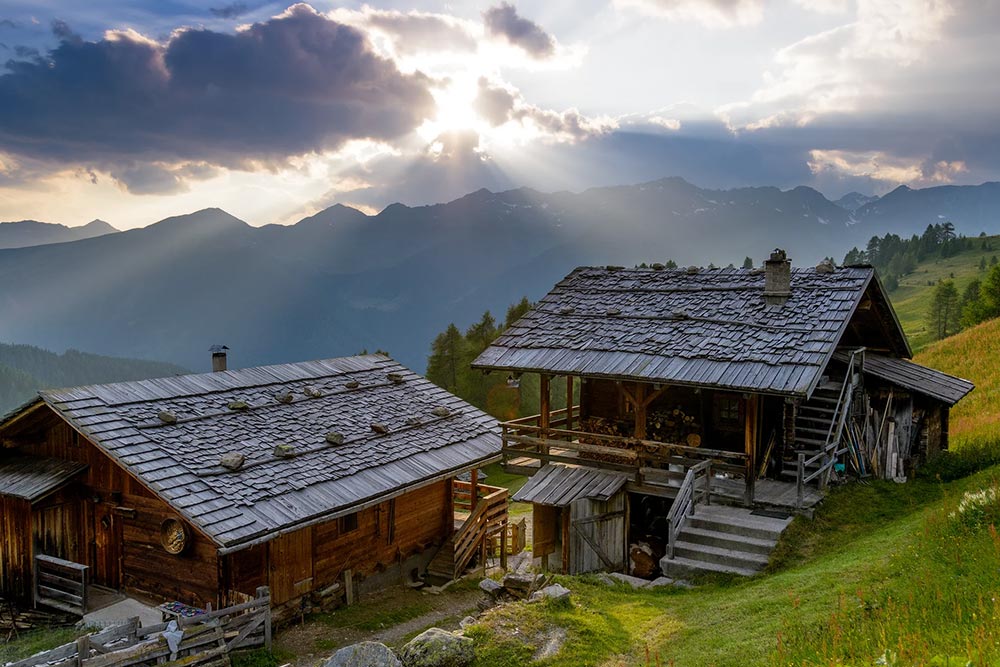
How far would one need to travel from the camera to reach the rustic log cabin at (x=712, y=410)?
15.6 m

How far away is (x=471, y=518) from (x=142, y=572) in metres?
8.30

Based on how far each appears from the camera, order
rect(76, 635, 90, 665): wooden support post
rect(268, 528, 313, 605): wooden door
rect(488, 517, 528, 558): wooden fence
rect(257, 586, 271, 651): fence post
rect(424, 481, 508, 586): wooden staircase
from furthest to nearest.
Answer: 1. rect(488, 517, 528, 558): wooden fence
2. rect(424, 481, 508, 586): wooden staircase
3. rect(268, 528, 313, 605): wooden door
4. rect(257, 586, 271, 651): fence post
5. rect(76, 635, 90, 665): wooden support post

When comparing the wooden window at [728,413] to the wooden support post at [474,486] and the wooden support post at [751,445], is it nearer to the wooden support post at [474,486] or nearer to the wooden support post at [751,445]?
the wooden support post at [751,445]

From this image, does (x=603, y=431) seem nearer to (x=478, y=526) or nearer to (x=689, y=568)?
(x=478, y=526)

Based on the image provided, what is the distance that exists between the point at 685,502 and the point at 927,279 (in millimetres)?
108688

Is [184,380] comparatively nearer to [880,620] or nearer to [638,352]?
[638,352]

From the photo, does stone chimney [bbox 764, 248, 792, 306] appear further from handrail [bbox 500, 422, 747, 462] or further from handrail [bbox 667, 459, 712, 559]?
handrail [bbox 667, 459, 712, 559]

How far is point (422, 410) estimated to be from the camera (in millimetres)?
21453

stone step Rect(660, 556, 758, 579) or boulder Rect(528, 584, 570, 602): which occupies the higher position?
boulder Rect(528, 584, 570, 602)

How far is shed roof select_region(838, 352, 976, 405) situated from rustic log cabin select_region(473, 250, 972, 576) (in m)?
0.08

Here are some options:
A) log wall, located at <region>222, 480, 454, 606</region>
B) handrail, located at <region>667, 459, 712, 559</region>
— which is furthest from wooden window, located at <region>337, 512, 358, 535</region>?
handrail, located at <region>667, 459, 712, 559</region>

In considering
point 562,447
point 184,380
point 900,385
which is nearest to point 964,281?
point 900,385

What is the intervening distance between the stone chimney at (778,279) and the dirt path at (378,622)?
35.1 ft

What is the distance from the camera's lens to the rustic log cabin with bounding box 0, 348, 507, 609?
1423 centimetres
